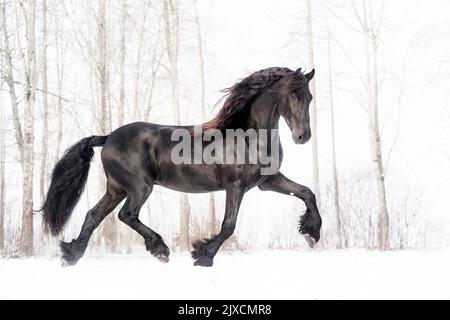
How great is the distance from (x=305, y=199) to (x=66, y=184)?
2.73 meters

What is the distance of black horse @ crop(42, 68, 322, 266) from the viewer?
16.8 ft

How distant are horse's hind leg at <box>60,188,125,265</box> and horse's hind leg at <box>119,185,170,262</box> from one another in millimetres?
416

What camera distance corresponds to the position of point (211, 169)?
209 inches

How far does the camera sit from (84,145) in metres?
6.15

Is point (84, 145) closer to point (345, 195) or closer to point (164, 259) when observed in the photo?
point (164, 259)

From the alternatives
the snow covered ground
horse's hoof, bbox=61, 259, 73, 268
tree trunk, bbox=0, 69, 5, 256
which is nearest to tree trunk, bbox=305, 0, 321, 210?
the snow covered ground

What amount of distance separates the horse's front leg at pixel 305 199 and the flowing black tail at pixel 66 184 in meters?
2.08

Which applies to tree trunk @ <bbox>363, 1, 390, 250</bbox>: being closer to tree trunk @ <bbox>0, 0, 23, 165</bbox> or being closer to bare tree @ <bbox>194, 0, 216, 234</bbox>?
bare tree @ <bbox>194, 0, 216, 234</bbox>

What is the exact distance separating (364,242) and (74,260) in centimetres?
607

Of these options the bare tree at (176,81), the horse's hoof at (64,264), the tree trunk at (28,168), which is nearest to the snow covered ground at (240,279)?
the horse's hoof at (64,264)

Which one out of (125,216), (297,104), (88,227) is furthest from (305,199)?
(88,227)

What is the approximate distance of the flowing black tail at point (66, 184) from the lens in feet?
19.9

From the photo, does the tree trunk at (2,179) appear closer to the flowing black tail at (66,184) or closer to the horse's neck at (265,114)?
the flowing black tail at (66,184)

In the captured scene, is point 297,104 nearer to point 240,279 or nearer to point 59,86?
point 240,279
